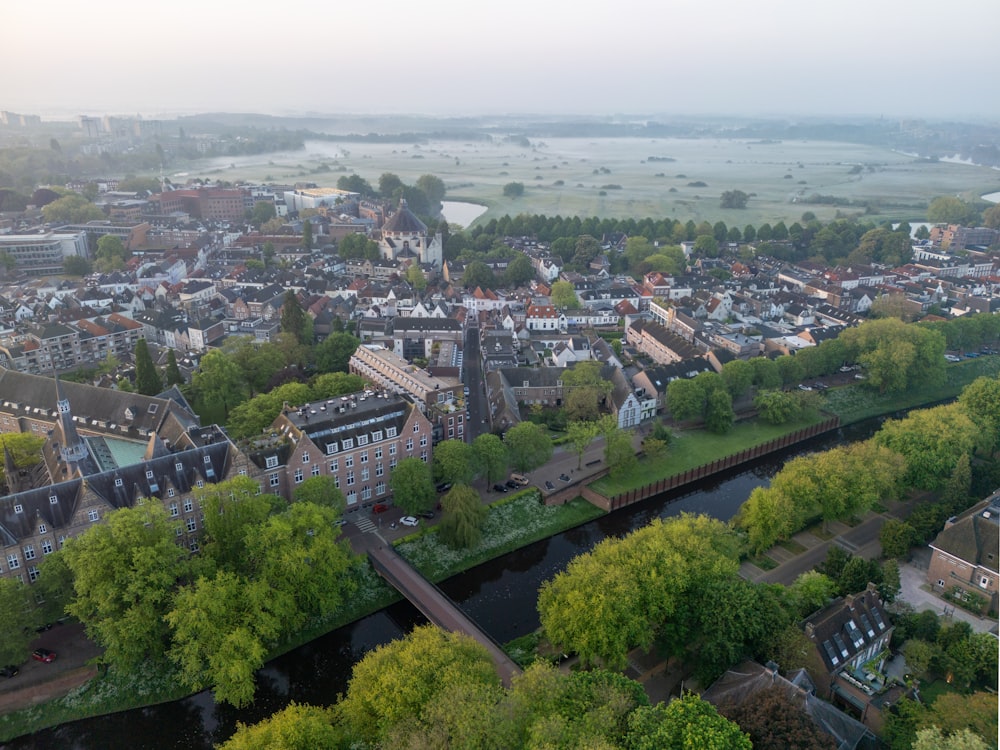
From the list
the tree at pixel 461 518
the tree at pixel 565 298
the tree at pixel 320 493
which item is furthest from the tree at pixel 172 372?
the tree at pixel 565 298

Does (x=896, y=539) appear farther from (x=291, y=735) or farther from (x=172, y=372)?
(x=172, y=372)

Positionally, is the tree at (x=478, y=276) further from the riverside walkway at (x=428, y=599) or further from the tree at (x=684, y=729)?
the tree at (x=684, y=729)

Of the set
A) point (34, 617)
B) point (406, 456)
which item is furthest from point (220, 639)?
point (406, 456)

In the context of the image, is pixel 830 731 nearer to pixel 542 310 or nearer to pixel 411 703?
pixel 411 703

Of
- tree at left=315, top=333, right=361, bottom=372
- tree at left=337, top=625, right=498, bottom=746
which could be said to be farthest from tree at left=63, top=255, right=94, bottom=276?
tree at left=337, top=625, right=498, bottom=746

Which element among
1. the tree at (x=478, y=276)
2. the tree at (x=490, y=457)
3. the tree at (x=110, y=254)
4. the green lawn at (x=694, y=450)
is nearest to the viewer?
the tree at (x=490, y=457)

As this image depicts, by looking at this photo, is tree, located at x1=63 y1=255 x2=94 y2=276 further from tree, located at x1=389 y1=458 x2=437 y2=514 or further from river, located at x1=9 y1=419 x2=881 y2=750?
river, located at x1=9 y1=419 x2=881 y2=750

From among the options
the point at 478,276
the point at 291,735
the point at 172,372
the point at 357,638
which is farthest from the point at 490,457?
the point at 478,276
